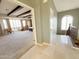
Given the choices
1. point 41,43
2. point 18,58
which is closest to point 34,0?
point 41,43

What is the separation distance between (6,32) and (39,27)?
5.79 m

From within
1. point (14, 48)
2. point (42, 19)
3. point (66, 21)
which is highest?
point (66, 21)

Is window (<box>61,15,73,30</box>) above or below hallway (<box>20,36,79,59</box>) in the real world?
above

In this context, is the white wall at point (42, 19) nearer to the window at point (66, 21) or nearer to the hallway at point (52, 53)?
the hallway at point (52, 53)

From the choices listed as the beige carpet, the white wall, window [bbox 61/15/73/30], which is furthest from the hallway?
window [bbox 61/15/73/30]

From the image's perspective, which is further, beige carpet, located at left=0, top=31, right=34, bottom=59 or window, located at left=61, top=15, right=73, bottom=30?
window, located at left=61, top=15, right=73, bottom=30

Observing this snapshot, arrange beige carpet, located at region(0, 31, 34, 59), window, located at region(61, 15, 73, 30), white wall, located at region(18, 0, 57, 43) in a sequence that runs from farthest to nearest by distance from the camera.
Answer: window, located at region(61, 15, 73, 30), white wall, located at region(18, 0, 57, 43), beige carpet, located at region(0, 31, 34, 59)

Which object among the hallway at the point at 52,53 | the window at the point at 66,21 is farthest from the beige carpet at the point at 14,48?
the window at the point at 66,21

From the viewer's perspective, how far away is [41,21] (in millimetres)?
3270

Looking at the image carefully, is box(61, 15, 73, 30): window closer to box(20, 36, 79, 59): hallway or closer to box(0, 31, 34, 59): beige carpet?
box(0, 31, 34, 59): beige carpet

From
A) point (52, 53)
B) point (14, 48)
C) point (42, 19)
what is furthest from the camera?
point (42, 19)

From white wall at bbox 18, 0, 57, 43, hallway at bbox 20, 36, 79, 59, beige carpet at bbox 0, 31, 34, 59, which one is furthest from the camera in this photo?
white wall at bbox 18, 0, 57, 43

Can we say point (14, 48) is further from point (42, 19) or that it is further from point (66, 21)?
point (66, 21)

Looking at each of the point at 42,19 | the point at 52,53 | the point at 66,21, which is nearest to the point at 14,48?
the point at 52,53
